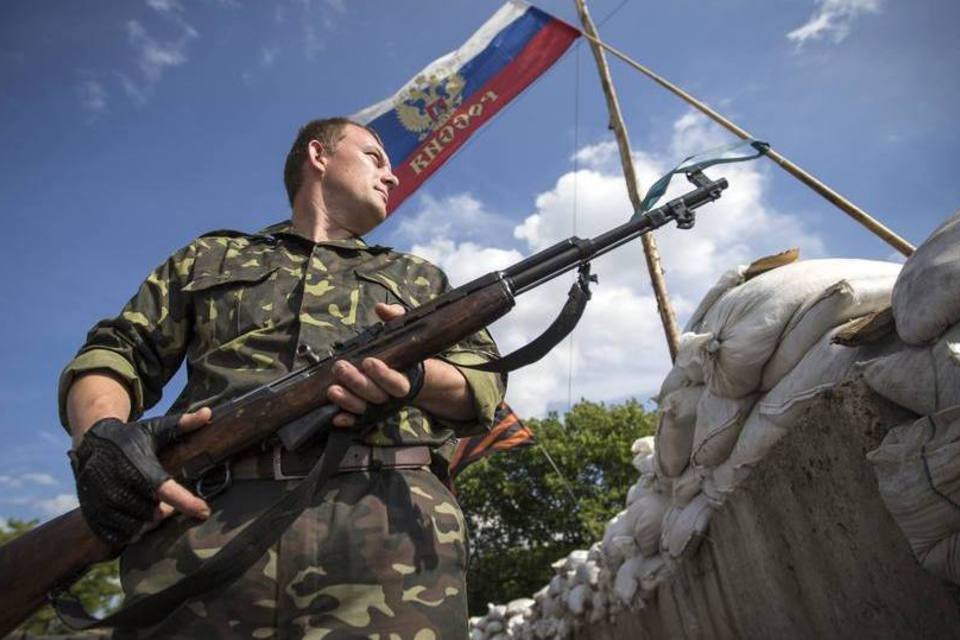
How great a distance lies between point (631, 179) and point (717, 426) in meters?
4.20

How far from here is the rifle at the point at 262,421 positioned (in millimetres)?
1300

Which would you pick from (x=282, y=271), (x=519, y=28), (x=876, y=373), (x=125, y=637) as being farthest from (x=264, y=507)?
(x=519, y=28)

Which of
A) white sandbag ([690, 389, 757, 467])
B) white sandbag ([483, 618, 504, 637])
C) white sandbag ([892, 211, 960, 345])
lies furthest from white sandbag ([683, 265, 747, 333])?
white sandbag ([483, 618, 504, 637])

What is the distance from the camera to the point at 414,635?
125cm

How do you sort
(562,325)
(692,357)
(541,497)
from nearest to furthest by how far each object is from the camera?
(562,325) → (692,357) → (541,497)

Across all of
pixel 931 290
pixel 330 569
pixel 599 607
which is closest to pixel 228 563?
pixel 330 569

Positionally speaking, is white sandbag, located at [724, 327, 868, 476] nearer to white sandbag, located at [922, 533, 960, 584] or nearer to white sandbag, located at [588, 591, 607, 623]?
white sandbag, located at [922, 533, 960, 584]

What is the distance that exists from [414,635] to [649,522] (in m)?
2.23

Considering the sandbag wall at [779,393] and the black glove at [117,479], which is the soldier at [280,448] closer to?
the black glove at [117,479]

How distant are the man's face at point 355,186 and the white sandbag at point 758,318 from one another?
138 cm

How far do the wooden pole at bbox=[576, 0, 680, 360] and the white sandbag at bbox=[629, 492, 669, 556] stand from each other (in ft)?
7.08

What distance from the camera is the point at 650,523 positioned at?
3186 millimetres

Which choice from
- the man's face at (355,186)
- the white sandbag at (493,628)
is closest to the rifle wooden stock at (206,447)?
the man's face at (355,186)

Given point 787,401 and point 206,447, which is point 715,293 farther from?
point 206,447
